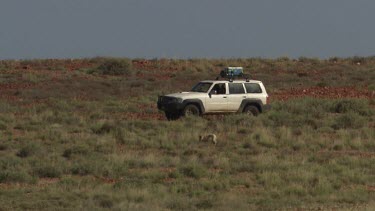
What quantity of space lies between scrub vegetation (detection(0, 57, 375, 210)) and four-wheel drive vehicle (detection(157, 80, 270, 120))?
0.59 meters

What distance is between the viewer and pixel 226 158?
20.9 metres

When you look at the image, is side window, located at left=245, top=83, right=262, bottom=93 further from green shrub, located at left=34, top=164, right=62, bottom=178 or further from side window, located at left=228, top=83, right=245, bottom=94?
green shrub, located at left=34, top=164, right=62, bottom=178

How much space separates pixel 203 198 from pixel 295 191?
1.90 metres

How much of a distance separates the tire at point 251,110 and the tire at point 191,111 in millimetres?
1903

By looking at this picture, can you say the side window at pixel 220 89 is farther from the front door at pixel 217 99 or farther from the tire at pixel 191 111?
the tire at pixel 191 111

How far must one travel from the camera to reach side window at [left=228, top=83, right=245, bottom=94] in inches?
1205

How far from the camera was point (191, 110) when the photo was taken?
30.2m

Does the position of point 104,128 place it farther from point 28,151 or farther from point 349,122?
point 349,122

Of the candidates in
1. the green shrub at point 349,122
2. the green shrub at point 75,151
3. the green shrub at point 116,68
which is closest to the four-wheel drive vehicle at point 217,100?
the green shrub at point 349,122

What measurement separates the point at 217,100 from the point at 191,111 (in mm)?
1057

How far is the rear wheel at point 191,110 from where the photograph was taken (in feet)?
98.6

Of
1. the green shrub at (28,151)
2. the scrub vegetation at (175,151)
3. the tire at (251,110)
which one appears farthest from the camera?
the tire at (251,110)

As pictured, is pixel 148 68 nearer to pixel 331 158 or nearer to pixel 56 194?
pixel 331 158

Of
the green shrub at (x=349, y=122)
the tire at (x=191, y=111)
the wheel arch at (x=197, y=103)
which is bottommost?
the green shrub at (x=349, y=122)
